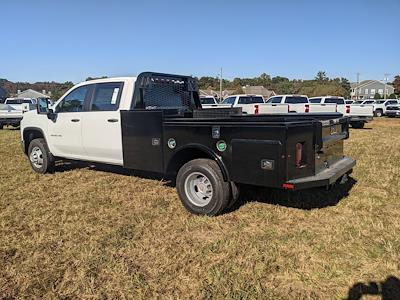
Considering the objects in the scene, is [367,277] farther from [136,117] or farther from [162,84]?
[162,84]

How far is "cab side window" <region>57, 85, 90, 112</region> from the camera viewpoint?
7.02 m

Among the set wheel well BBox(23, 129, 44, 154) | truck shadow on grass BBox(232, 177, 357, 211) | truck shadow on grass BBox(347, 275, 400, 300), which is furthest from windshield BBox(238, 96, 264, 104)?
truck shadow on grass BBox(347, 275, 400, 300)

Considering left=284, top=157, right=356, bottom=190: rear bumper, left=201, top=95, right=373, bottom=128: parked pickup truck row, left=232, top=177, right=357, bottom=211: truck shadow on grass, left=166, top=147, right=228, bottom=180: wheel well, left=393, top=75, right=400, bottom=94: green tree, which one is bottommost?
left=232, top=177, right=357, bottom=211: truck shadow on grass

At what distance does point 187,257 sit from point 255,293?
36.5 inches

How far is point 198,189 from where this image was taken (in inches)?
208

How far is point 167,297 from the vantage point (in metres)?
3.25

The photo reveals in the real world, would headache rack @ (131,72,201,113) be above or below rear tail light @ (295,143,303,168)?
above

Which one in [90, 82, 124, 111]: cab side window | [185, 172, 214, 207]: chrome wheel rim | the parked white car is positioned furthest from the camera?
the parked white car

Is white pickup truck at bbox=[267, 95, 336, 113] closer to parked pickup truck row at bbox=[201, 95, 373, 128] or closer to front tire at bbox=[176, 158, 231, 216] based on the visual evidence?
parked pickup truck row at bbox=[201, 95, 373, 128]

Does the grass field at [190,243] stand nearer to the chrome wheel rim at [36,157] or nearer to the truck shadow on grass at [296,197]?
the truck shadow on grass at [296,197]

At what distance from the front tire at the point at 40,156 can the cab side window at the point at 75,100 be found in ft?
3.07

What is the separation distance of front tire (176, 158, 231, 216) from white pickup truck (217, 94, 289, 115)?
12811 millimetres

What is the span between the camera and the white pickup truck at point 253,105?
18.7 meters

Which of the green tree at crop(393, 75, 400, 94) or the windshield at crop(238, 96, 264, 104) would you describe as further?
the green tree at crop(393, 75, 400, 94)
